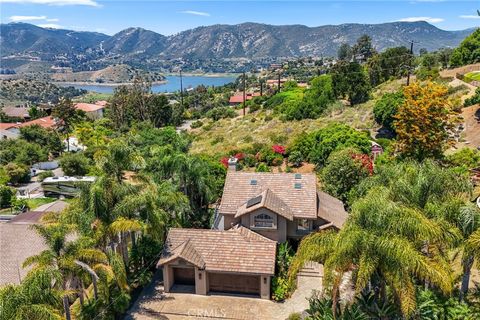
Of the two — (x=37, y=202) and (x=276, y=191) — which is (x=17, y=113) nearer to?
(x=37, y=202)

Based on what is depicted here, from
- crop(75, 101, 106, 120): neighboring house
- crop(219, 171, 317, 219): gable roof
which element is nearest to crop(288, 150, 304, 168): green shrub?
crop(219, 171, 317, 219): gable roof

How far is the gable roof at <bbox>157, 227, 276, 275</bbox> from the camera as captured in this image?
21688 mm

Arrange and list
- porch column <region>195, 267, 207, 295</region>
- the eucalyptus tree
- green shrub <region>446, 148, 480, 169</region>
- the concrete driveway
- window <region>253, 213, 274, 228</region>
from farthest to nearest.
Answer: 1. green shrub <region>446, 148, 480, 169</region>
2. window <region>253, 213, 274, 228</region>
3. porch column <region>195, 267, 207, 295</region>
4. the concrete driveway
5. the eucalyptus tree

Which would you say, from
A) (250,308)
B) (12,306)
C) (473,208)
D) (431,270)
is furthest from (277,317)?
(12,306)

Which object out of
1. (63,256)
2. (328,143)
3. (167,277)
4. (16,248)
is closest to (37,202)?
(16,248)

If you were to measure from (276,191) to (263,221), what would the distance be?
8.51 ft

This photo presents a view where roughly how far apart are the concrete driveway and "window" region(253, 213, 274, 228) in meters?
3.93

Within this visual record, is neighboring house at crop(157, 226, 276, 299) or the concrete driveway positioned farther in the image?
neighboring house at crop(157, 226, 276, 299)

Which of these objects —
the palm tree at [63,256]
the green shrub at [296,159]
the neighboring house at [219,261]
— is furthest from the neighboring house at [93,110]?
the palm tree at [63,256]

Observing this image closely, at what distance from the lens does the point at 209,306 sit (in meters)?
21.5

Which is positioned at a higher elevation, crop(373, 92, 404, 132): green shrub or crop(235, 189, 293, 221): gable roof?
crop(373, 92, 404, 132): green shrub

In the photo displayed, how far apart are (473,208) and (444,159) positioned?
19170 mm

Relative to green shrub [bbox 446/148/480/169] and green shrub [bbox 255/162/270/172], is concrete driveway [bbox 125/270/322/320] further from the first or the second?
green shrub [bbox 446/148/480/169]

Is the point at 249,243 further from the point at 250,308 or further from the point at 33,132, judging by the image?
the point at 33,132
